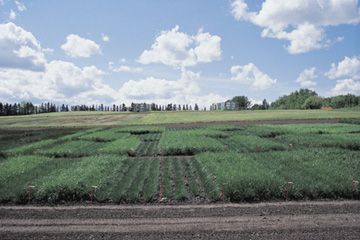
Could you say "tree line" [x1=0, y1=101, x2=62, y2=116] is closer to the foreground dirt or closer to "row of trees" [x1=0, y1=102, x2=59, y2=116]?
"row of trees" [x1=0, y1=102, x2=59, y2=116]

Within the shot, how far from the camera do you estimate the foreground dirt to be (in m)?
9.49

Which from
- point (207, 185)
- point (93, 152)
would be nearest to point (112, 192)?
point (207, 185)

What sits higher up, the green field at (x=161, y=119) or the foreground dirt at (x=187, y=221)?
the green field at (x=161, y=119)

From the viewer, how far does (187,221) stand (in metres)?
10.5

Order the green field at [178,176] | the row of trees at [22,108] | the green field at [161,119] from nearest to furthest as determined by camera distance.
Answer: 1. the green field at [178,176]
2. the green field at [161,119]
3. the row of trees at [22,108]

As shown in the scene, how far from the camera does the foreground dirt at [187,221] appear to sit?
949 centimetres

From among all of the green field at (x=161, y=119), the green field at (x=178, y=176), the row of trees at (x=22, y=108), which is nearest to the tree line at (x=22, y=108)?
the row of trees at (x=22, y=108)

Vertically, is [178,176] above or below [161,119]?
below

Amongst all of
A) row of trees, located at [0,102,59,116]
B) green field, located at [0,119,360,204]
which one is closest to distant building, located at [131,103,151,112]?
row of trees, located at [0,102,59,116]

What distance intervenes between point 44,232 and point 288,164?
1853 cm

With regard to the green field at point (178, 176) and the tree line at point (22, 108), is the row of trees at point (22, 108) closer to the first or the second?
the tree line at point (22, 108)

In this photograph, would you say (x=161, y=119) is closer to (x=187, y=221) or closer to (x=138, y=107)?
(x=187, y=221)

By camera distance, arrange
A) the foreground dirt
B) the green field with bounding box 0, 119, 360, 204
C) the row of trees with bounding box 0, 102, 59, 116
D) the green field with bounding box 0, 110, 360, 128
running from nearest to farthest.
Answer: the foreground dirt < the green field with bounding box 0, 119, 360, 204 < the green field with bounding box 0, 110, 360, 128 < the row of trees with bounding box 0, 102, 59, 116

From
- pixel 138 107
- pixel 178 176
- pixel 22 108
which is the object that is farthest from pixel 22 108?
pixel 178 176
